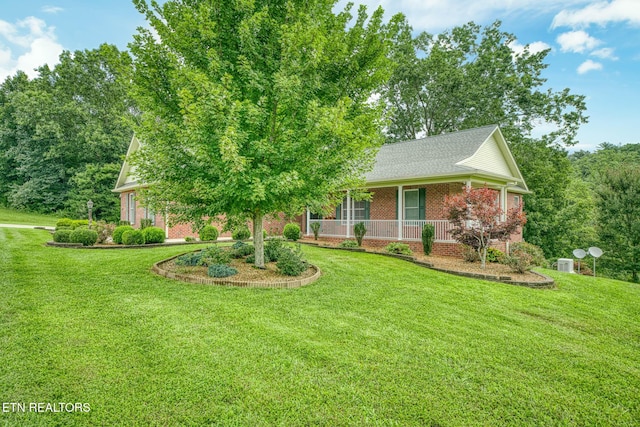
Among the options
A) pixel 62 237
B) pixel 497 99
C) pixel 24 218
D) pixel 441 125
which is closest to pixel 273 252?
pixel 62 237

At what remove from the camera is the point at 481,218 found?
9.60 metres

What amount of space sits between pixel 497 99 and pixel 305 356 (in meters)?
26.5

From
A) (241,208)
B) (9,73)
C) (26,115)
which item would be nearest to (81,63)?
(26,115)

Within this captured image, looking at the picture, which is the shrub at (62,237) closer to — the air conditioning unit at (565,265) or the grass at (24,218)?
the grass at (24,218)

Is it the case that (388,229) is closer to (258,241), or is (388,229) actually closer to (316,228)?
(316,228)

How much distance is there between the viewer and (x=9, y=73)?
33.3 meters

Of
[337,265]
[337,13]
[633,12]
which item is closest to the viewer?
[337,13]

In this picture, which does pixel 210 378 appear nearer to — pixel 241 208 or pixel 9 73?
pixel 241 208

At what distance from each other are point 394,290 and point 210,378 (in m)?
4.58

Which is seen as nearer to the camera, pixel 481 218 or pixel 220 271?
pixel 220 271

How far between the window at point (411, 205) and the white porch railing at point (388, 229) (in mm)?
408

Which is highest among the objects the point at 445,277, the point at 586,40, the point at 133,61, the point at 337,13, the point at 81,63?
the point at 81,63

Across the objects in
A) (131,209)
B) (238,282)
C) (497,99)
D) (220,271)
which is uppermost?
(497,99)

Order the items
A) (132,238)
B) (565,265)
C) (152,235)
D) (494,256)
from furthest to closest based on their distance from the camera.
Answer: (565,265) → (152,235) → (132,238) → (494,256)
